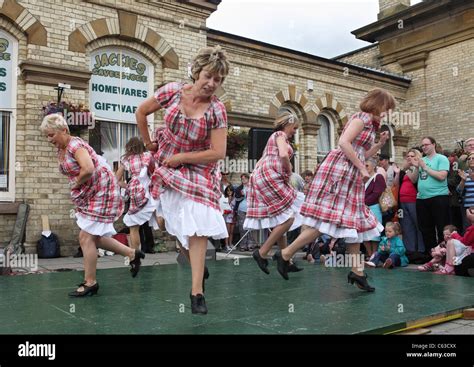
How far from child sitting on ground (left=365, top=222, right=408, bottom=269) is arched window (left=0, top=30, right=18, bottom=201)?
6.83m

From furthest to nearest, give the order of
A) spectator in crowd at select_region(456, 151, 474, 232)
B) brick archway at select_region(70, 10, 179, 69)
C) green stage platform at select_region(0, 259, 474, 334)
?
brick archway at select_region(70, 10, 179, 69) → spectator in crowd at select_region(456, 151, 474, 232) → green stage platform at select_region(0, 259, 474, 334)

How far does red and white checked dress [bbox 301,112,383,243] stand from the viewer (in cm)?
462

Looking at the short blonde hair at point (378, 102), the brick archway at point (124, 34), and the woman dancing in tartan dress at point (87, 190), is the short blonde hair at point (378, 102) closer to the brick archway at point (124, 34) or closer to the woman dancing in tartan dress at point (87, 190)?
the woman dancing in tartan dress at point (87, 190)

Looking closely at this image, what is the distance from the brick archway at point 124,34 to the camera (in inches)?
401

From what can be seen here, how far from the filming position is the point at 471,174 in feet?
22.5

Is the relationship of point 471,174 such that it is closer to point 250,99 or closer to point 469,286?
point 469,286

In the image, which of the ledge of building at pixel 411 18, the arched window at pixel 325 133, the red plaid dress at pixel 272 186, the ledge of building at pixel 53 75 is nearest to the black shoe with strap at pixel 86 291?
the red plaid dress at pixel 272 186

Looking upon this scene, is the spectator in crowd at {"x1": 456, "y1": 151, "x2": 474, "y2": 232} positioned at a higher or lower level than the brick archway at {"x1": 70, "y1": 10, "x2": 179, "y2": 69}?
lower

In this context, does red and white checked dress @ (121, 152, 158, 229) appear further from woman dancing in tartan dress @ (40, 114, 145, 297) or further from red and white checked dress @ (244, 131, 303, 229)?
woman dancing in tartan dress @ (40, 114, 145, 297)

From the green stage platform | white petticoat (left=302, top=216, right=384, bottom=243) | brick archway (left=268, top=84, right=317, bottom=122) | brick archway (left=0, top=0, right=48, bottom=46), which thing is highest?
brick archway (left=0, top=0, right=48, bottom=46)

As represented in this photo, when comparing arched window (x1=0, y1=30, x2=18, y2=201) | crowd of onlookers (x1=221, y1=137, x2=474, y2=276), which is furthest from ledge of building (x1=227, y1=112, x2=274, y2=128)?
arched window (x1=0, y1=30, x2=18, y2=201)

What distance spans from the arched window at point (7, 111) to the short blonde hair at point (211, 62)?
711cm

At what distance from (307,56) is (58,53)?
8.13m
